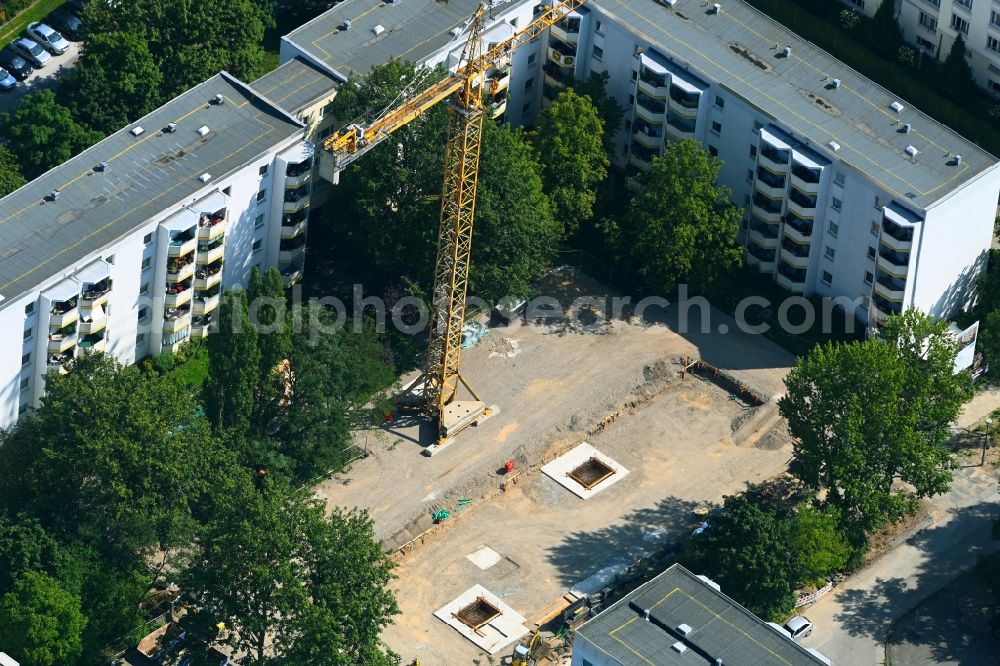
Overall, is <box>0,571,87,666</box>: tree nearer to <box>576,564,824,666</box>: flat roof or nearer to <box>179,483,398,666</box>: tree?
<box>179,483,398,666</box>: tree

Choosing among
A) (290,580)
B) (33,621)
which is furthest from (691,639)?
(33,621)

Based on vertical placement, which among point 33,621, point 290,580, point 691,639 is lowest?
point 33,621

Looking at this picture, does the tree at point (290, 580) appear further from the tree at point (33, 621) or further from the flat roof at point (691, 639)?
the flat roof at point (691, 639)

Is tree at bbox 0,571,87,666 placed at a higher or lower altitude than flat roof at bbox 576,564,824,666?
lower

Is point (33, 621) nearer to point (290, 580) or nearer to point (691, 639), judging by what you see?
point (290, 580)

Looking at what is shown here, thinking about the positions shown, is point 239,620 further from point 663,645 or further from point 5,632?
point 663,645

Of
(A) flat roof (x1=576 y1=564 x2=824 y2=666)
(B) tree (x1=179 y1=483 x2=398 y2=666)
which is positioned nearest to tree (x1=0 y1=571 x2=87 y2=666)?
(B) tree (x1=179 y1=483 x2=398 y2=666)

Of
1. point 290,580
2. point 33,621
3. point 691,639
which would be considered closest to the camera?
point 290,580

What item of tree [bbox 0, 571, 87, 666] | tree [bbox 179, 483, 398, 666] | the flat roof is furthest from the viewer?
tree [bbox 0, 571, 87, 666]

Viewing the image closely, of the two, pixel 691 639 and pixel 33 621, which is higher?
pixel 691 639

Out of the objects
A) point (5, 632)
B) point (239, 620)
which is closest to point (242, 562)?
point (239, 620)
